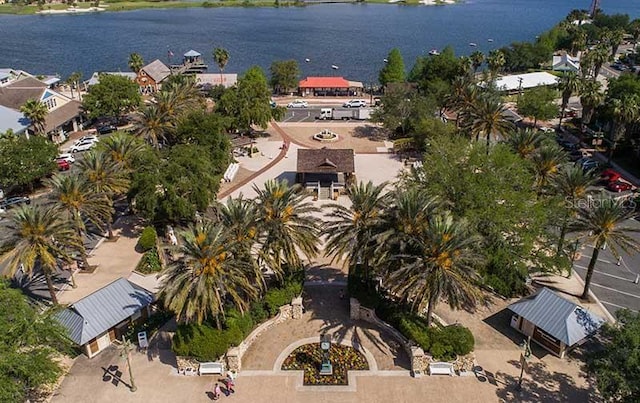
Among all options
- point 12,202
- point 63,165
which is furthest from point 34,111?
point 12,202

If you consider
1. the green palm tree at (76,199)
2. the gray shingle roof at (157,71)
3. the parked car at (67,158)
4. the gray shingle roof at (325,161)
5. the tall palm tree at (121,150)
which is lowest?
the parked car at (67,158)

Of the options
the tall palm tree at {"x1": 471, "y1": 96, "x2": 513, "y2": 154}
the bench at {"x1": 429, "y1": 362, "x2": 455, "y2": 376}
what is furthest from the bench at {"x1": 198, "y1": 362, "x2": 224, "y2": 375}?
the tall palm tree at {"x1": 471, "y1": 96, "x2": 513, "y2": 154}

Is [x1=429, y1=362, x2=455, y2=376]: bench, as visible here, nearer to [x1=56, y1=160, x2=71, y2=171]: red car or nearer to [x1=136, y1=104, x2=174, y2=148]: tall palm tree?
[x1=136, y1=104, x2=174, y2=148]: tall palm tree

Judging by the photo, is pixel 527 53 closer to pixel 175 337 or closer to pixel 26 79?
pixel 26 79

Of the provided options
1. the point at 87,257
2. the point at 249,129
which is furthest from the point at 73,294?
the point at 249,129

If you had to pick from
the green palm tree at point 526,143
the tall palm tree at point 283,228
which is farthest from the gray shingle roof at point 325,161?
the tall palm tree at point 283,228

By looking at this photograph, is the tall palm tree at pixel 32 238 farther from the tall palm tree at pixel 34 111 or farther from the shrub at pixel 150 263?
the tall palm tree at pixel 34 111
